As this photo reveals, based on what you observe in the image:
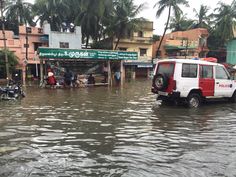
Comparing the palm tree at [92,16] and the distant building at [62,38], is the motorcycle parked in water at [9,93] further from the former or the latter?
the palm tree at [92,16]

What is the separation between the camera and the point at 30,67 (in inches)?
1503

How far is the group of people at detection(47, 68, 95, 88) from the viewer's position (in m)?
22.9

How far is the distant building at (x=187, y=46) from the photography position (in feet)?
160

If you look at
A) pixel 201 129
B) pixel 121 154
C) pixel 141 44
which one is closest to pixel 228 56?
pixel 141 44

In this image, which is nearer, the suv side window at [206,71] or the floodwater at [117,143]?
the floodwater at [117,143]

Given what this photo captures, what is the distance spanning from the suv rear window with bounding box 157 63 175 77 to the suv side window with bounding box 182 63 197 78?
466 millimetres

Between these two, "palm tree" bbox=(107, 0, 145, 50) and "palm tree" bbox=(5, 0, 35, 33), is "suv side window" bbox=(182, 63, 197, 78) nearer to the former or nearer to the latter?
"palm tree" bbox=(107, 0, 145, 50)

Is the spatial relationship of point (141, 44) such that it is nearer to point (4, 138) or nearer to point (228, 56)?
point (228, 56)

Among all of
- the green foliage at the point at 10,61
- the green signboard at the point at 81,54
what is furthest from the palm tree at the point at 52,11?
the green signboard at the point at 81,54

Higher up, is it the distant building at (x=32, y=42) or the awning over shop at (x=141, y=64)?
the distant building at (x=32, y=42)

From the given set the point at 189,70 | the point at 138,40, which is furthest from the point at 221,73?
the point at 138,40

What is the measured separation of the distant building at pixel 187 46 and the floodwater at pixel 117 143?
38.2 metres

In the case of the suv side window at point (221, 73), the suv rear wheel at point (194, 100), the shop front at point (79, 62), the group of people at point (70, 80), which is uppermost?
the shop front at point (79, 62)

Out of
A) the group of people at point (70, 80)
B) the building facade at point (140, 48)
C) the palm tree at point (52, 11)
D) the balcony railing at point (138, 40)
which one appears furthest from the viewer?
the balcony railing at point (138, 40)
